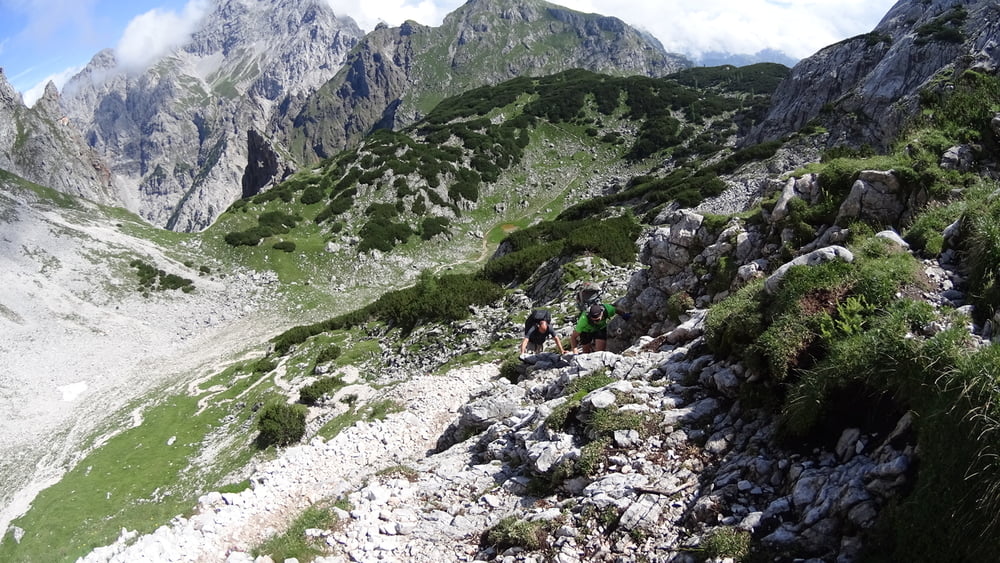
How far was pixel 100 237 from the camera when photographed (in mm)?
51938

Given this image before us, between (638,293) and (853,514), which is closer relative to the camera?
(853,514)

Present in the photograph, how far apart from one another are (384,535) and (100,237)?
190 feet

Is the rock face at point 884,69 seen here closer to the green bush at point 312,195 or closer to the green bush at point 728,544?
the green bush at point 728,544

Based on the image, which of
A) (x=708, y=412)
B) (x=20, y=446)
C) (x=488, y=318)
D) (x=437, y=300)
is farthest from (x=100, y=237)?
(x=708, y=412)

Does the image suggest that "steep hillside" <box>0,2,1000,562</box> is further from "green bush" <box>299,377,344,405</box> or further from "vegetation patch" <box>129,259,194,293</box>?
"vegetation patch" <box>129,259,194,293</box>

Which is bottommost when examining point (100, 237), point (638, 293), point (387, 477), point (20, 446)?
point (20, 446)

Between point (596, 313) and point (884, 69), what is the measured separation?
49477 mm

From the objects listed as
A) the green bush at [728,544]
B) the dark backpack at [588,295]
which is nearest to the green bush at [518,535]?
the green bush at [728,544]

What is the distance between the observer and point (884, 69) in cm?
4719

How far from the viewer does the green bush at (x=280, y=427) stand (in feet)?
65.2

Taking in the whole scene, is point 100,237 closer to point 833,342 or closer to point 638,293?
point 638,293

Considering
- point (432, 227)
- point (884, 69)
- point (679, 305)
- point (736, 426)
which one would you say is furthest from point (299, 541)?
point (884, 69)

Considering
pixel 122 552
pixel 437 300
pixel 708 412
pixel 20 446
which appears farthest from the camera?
pixel 437 300

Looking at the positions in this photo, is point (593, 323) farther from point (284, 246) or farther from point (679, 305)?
point (284, 246)
